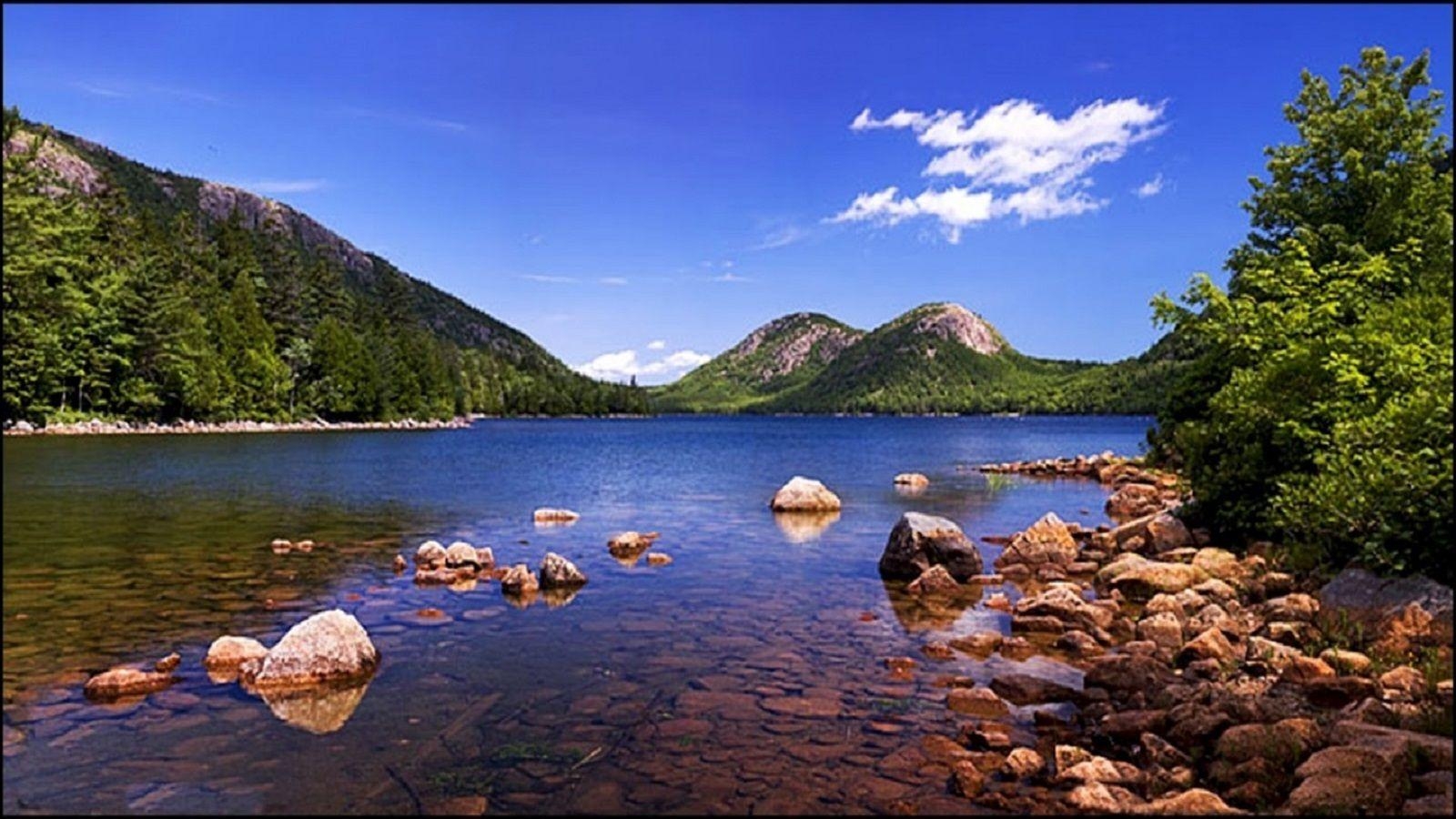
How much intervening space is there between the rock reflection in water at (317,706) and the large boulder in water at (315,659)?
343 mm

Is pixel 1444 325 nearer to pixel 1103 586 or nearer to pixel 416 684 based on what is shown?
pixel 1103 586

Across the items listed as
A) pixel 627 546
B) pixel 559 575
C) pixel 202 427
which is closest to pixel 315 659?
pixel 559 575

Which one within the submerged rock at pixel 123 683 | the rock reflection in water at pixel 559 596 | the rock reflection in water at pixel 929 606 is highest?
the submerged rock at pixel 123 683

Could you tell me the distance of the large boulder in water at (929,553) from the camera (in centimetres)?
2431

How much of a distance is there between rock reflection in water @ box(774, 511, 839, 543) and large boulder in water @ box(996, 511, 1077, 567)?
25.6ft

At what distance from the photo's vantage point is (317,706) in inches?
512

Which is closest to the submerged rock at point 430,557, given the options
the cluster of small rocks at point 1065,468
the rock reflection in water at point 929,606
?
the rock reflection in water at point 929,606

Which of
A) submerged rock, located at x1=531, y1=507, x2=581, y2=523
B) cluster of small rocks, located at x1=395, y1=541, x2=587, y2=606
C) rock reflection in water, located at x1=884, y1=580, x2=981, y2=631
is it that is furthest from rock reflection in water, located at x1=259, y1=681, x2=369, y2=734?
submerged rock, located at x1=531, y1=507, x2=581, y2=523

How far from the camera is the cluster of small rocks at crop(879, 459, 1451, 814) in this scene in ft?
30.0

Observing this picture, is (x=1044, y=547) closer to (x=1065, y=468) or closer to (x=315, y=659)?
(x=315, y=659)

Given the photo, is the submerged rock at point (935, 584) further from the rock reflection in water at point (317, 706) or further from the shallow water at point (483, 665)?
the rock reflection in water at point (317, 706)

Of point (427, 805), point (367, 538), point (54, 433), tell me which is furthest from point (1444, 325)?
point (54, 433)

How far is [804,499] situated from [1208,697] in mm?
27641

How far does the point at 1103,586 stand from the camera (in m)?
22.3
